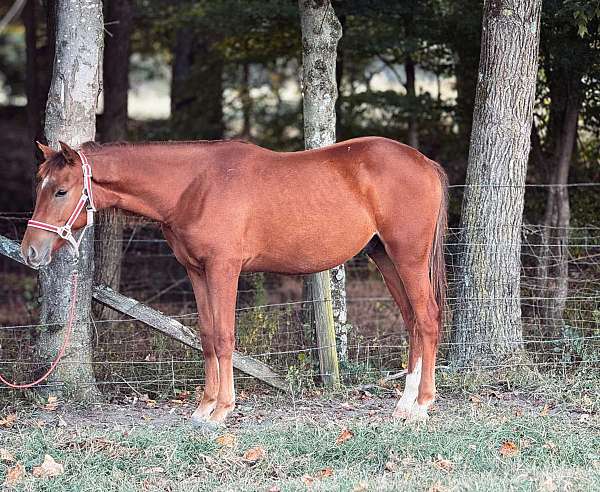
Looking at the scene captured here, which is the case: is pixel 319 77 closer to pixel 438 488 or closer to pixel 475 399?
pixel 475 399

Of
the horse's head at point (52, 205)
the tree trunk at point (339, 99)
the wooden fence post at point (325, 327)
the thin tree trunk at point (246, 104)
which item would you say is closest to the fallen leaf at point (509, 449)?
the wooden fence post at point (325, 327)

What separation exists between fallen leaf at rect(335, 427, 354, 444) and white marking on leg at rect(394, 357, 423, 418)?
0.73 metres

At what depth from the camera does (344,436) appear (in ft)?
16.4

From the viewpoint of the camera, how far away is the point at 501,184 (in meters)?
6.76

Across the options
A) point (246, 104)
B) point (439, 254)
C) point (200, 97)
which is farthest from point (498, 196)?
point (246, 104)

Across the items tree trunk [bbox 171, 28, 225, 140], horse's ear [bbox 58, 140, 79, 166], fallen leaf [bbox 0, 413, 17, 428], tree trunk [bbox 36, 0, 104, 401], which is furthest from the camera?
tree trunk [bbox 171, 28, 225, 140]

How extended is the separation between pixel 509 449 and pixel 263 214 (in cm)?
208

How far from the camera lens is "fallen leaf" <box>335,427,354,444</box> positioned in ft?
16.1

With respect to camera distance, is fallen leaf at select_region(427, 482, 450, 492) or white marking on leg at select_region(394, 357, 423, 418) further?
white marking on leg at select_region(394, 357, 423, 418)

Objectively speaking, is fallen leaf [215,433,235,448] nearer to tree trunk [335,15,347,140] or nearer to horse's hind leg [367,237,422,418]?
horse's hind leg [367,237,422,418]

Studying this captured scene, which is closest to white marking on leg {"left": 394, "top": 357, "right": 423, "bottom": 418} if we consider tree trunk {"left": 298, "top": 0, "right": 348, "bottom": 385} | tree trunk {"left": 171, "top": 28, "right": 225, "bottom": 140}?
tree trunk {"left": 298, "top": 0, "right": 348, "bottom": 385}

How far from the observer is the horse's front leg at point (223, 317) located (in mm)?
5371

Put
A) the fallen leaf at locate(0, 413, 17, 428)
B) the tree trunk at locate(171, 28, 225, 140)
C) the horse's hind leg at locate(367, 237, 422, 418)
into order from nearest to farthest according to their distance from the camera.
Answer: the fallen leaf at locate(0, 413, 17, 428)
the horse's hind leg at locate(367, 237, 422, 418)
the tree trunk at locate(171, 28, 225, 140)

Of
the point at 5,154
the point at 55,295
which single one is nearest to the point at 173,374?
the point at 55,295
